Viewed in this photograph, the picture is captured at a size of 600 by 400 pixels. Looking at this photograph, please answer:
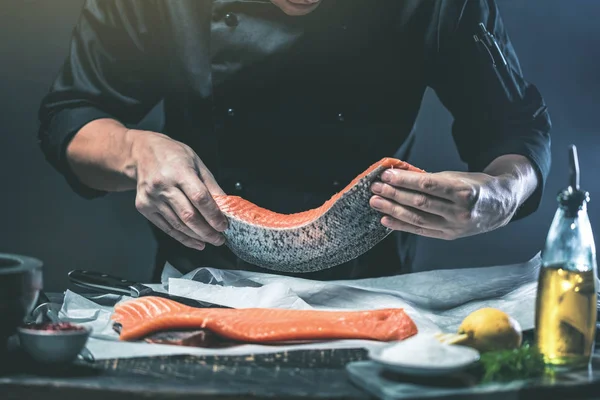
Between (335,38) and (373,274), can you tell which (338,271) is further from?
(335,38)

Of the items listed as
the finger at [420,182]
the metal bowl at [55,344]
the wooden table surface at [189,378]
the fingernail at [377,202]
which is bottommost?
the wooden table surface at [189,378]

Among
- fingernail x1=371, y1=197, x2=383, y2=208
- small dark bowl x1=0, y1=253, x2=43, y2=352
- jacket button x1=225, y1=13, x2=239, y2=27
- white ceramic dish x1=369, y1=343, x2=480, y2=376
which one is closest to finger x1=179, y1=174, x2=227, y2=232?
fingernail x1=371, y1=197, x2=383, y2=208

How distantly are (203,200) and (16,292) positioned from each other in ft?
2.10

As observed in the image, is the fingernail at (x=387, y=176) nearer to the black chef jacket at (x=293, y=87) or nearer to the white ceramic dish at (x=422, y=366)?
the white ceramic dish at (x=422, y=366)

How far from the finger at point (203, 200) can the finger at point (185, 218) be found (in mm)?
19

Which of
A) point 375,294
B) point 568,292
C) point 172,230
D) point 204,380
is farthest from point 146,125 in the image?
point 568,292

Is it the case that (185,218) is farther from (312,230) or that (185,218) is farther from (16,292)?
(16,292)

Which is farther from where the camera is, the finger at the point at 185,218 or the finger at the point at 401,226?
the finger at the point at 185,218

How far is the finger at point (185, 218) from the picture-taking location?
6.97ft

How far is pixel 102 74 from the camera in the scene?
2.80 metres

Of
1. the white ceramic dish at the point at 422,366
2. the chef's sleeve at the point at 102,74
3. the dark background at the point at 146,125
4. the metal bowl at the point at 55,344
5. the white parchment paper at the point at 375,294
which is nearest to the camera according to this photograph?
the white ceramic dish at the point at 422,366

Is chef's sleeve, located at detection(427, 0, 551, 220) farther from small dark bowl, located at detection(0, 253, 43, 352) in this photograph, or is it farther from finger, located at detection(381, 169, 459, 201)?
small dark bowl, located at detection(0, 253, 43, 352)

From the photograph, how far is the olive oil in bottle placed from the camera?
159cm

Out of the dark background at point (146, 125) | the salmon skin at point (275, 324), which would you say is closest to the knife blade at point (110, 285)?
the salmon skin at point (275, 324)
